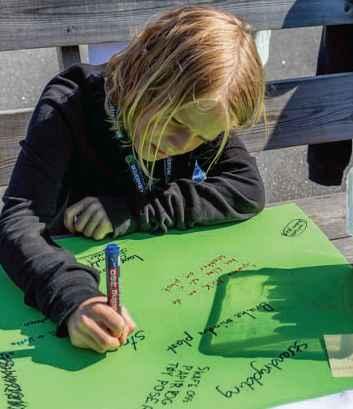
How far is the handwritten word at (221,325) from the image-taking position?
1155mm

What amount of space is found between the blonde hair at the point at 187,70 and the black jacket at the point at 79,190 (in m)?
0.13

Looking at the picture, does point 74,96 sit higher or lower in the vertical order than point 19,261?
higher

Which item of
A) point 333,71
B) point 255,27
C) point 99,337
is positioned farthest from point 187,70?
point 333,71

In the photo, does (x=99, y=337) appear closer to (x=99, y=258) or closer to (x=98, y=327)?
(x=98, y=327)

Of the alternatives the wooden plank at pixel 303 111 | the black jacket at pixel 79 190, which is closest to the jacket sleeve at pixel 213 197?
the black jacket at pixel 79 190

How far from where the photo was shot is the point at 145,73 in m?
1.27

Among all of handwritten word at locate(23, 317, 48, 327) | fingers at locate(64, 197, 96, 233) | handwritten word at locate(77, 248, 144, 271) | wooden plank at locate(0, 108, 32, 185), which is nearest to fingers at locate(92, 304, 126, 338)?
handwritten word at locate(23, 317, 48, 327)

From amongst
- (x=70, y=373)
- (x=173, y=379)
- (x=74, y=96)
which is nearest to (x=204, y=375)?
(x=173, y=379)

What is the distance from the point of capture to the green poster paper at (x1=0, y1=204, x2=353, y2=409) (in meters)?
1.06

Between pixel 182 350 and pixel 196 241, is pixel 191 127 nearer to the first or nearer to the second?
pixel 196 241

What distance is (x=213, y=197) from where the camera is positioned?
1515 mm

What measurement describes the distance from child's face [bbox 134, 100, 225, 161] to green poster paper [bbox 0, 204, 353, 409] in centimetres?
19

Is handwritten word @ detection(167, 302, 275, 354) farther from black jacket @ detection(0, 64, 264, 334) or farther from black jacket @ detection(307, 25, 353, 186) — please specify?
black jacket @ detection(307, 25, 353, 186)

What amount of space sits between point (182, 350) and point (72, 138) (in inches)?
18.8
